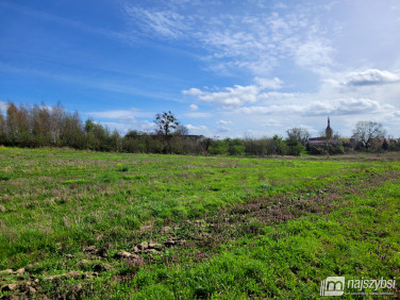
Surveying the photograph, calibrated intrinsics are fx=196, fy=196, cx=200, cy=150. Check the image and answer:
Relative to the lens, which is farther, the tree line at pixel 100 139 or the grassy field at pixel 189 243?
the tree line at pixel 100 139

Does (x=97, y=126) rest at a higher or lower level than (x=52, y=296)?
higher

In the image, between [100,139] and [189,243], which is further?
[100,139]

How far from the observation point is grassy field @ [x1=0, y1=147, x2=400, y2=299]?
3.79 m

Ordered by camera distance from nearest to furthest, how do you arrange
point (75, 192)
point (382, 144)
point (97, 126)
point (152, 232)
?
1. point (152, 232)
2. point (75, 192)
3. point (97, 126)
4. point (382, 144)

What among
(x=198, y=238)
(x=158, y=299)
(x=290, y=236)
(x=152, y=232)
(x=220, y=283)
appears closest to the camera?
(x=158, y=299)

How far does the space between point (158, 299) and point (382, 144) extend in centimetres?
11935

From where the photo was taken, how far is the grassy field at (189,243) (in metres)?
3.79

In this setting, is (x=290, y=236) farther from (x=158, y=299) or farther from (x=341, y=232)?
(x=158, y=299)

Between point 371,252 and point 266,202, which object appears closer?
point 371,252

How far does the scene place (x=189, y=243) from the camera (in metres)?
5.48

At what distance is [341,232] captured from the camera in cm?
575

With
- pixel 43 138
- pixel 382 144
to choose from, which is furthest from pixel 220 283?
pixel 382 144

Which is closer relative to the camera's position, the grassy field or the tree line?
the grassy field

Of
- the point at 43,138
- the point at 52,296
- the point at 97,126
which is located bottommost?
the point at 52,296
